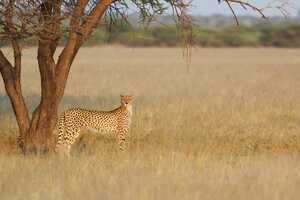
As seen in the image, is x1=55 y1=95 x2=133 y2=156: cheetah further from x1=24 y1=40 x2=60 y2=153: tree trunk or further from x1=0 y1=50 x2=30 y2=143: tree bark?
x1=0 y1=50 x2=30 y2=143: tree bark

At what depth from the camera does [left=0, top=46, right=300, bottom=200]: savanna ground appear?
786cm

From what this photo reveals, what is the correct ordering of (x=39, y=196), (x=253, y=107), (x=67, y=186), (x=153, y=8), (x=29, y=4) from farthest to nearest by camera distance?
1. (x=253, y=107)
2. (x=153, y=8)
3. (x=29, y=4)
4. (x=67, y=186)
5. (x=39, y=196)

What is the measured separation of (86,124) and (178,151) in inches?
59.8

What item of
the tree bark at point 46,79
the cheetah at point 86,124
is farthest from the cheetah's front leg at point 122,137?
the tree bark at point 46,79

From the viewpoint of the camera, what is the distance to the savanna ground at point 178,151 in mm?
7855

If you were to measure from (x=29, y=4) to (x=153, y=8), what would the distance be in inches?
105

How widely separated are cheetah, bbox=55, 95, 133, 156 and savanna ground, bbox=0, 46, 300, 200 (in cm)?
26

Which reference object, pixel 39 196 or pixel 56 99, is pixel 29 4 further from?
pixel 39 196

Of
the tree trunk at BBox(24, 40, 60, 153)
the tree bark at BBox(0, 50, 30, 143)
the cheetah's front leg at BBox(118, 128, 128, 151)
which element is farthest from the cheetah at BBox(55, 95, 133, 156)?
the tree bark at BBox(0, 50, 30, 143)

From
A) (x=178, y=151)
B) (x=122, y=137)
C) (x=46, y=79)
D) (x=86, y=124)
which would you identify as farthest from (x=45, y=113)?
(x=178, y=151)

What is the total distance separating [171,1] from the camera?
11.4 m

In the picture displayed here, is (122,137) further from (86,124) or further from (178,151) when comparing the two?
(178,151)

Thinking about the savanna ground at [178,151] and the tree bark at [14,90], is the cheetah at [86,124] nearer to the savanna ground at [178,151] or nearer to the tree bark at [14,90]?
the savanna ground at [178,151]

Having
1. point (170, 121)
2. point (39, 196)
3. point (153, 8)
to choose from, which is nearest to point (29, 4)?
point (153, 8)
